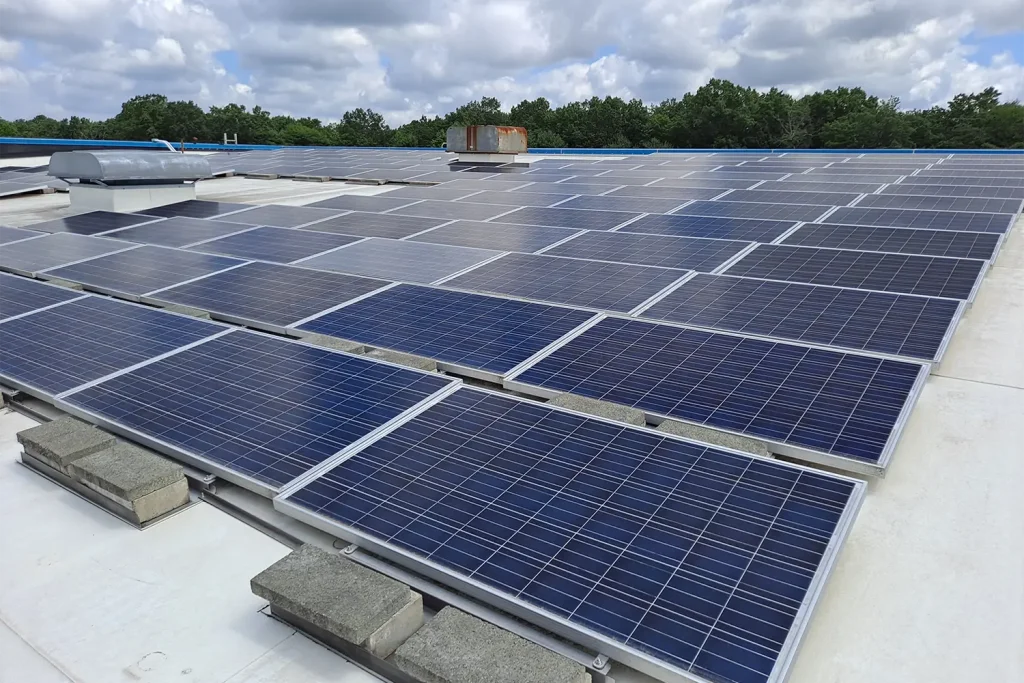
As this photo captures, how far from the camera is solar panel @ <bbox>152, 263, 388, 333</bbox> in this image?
11750mm

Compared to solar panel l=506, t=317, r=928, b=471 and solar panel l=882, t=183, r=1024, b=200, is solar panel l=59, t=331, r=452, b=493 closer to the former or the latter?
solar panel l=506, t=317, r=928, b=471

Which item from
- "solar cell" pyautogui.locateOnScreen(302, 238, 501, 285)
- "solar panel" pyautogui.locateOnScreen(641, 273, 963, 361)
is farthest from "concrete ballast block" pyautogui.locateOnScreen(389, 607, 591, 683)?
"solar cell" pyautogui.locateOnScreen(302, 238, 501, 285)

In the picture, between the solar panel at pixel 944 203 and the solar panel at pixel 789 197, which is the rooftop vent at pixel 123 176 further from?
the solar panel at pixel 944 203

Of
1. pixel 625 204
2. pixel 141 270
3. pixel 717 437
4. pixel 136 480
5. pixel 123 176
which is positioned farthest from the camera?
Answer: pixel 123 176

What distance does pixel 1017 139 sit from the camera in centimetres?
7144

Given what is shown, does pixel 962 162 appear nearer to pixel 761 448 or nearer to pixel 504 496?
pixel 761 448

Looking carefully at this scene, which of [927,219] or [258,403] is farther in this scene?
[927,219]

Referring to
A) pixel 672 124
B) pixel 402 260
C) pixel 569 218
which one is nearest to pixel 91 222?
pixel 402 260

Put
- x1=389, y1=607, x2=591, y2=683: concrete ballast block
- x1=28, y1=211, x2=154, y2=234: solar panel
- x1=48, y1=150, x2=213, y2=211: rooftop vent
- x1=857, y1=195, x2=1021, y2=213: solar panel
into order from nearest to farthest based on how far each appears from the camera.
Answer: x1=389, y1=607, x2=591, y2=683: concrete ballast block
x1=857, y1=195, x2=1021, y2=213: solar panel
x1=28, y1=211, x2=154, y2=234: solar panel
x1=48, y1=150, x2=213, y2=211: rooftop vent

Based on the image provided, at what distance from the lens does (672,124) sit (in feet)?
281

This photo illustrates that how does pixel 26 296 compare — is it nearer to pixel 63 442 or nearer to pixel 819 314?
pixel 63 442

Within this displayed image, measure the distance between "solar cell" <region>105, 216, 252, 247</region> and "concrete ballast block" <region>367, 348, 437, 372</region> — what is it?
1024 cm

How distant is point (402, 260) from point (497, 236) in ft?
10.3

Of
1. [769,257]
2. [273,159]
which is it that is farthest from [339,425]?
[273,159]
